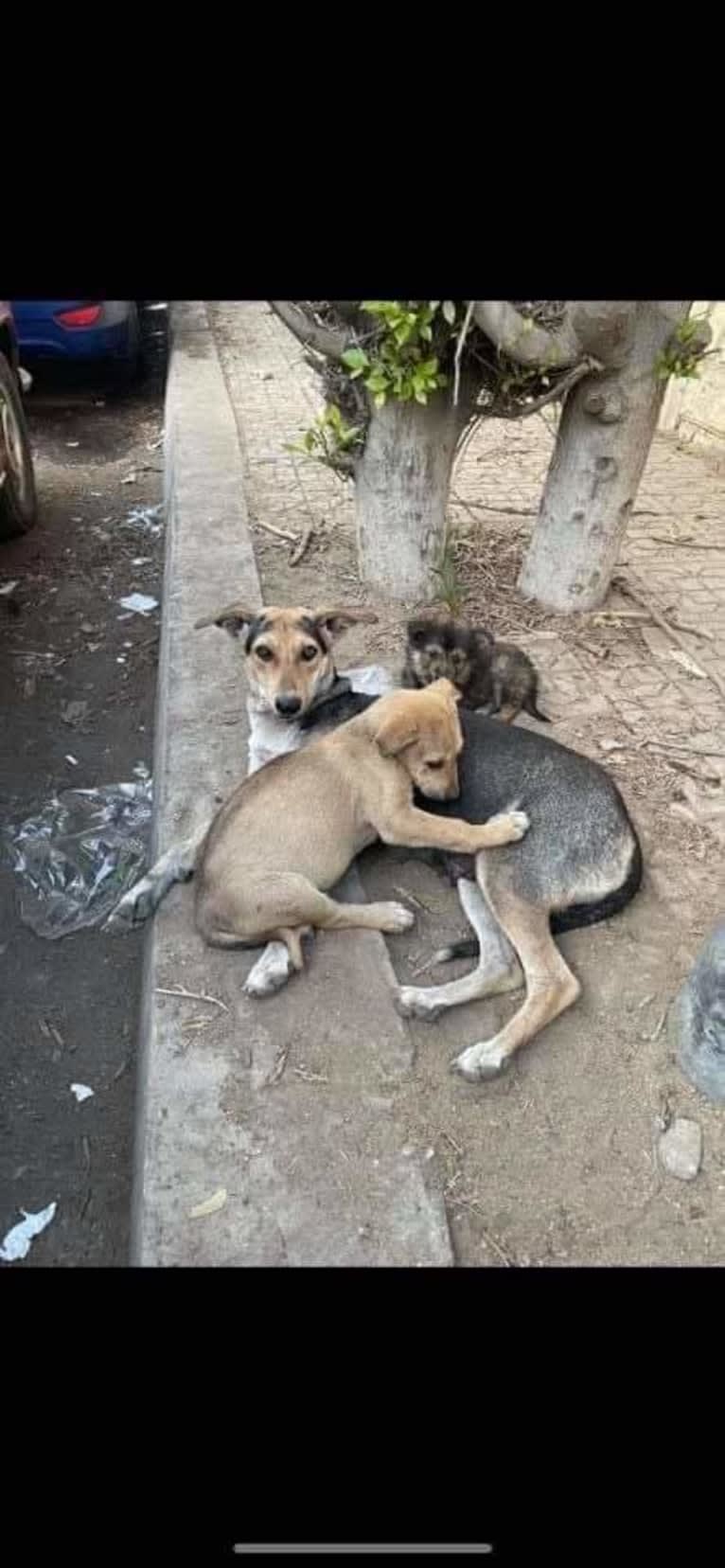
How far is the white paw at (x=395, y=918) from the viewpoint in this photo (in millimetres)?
3812

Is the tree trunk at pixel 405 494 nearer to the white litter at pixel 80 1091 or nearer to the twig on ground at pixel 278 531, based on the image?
the twig on ground at pixel 278 531

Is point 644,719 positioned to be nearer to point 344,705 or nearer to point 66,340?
point 344,705

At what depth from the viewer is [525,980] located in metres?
→ 3.59

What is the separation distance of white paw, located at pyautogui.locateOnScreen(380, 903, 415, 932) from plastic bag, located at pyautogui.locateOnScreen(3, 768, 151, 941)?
4.51ft

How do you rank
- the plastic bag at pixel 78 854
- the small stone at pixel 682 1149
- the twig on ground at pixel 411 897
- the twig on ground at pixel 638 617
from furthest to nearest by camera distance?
the twig on ground at pixel 638 617 < the plastic bag at pixel 78 854 < the twig on ground at pixel 411 897 < the small stone at pixel 682 1149

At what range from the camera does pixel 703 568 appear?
22.8 feet

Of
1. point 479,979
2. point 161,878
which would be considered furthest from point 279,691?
point 479,979

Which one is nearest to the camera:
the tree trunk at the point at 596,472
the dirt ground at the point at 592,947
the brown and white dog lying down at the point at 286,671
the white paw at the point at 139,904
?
the dirt ground at the point at 592,947

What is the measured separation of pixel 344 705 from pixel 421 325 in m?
1.97

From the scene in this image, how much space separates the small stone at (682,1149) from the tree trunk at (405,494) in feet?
13.3

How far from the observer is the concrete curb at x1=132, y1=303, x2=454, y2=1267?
271cm

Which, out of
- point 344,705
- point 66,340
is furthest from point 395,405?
point 66,340

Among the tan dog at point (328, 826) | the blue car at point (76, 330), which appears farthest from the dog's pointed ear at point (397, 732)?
the blue car at point (76, 330)

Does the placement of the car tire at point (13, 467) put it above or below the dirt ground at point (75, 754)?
above
